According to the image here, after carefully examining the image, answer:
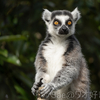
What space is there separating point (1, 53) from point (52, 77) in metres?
2.11

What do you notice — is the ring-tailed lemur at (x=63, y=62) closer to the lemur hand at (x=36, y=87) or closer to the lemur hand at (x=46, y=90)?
the lemur hand at (x=36, y=87)

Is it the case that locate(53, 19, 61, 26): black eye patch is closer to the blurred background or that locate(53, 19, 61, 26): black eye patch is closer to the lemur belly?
the lemur belly

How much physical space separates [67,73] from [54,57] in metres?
0.36

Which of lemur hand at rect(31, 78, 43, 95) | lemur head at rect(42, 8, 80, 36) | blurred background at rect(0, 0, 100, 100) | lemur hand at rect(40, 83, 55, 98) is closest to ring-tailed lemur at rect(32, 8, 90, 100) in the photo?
lemur head at rect(42, 8, 80, 36)

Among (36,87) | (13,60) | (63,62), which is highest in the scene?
(63,62)

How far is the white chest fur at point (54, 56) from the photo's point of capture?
3920 mm

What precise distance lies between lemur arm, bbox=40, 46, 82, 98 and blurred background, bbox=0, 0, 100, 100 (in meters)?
2.56

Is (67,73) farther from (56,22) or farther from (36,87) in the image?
(56,22)

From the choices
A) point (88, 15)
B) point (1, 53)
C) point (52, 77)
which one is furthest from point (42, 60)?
point (88, 15)

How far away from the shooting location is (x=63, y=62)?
389cm

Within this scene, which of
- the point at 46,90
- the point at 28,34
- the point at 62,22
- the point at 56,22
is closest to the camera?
the point at 46,90

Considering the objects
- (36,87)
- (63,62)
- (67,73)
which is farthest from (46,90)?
(63,62)

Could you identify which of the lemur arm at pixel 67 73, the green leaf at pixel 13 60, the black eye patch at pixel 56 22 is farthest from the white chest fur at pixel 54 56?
the green leaf at pixel 13 60

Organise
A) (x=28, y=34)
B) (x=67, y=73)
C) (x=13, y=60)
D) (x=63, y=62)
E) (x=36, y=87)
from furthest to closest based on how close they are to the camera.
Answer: (x=28, y=34), (x=13, y=60), (x=63, y=62), (x=67, y=73), (x=36, y=87)
